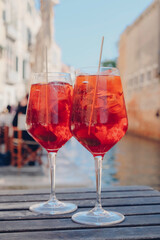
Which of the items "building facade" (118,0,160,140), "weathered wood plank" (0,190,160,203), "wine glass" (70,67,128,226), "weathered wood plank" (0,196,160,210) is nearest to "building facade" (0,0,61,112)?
"building facade" (118,0,160,140)

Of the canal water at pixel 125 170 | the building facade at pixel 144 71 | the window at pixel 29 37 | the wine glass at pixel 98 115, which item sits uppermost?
the window at pixel 29 37

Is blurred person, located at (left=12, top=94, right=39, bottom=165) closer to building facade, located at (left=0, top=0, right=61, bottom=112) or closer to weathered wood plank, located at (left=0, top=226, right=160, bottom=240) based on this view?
weathered wood plank, located at (left=0, top=226, right=160, bottom=240)

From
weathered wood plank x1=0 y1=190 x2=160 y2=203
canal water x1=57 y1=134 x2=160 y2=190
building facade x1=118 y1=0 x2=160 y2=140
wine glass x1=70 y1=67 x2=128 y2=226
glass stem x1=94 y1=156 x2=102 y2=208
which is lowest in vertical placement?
canal water x1=57 y1=134 x2=160 y2=190

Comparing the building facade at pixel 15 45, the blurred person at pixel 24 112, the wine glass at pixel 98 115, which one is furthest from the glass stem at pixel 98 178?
the building facade at pixel 15 45

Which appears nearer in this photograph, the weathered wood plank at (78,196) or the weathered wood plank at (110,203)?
the weathered wood plank at (110,203)

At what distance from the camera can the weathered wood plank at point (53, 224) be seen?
100 centimetres

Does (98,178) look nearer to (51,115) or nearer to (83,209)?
(83,209)

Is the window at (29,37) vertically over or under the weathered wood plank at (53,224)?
over

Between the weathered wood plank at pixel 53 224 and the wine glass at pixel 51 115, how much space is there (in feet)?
0.59

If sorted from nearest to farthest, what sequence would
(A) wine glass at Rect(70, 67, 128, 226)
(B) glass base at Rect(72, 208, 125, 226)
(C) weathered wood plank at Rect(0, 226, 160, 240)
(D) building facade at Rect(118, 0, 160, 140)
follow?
(C) weathered wood plank at Rect(0, 226, 160, 240) → (B) glass base at Rect(72, 208, 125, 226) → (A) wine glass at Rect(70, 67, 128, 226) → (D) building facade at Rect(118, 0, 160, 140)

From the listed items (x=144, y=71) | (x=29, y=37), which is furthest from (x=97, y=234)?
(x=29, y=37)

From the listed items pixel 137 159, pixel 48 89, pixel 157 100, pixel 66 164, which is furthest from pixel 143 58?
pixel 48 89

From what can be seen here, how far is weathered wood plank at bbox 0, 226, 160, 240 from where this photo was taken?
93cm

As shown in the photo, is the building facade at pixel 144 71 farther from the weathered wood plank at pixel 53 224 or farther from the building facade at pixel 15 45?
the weathered wood plank at pixel 53 224
